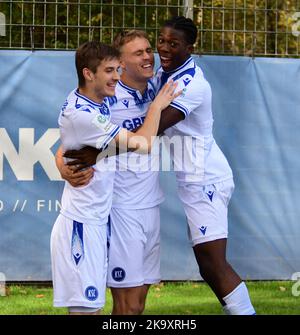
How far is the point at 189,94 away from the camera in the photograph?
6461 millimetres

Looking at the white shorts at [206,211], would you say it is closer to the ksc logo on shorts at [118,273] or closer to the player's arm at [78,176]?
A: the ksc logo on shorts at [118,273]

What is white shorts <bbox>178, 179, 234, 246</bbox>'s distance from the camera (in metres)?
6.64

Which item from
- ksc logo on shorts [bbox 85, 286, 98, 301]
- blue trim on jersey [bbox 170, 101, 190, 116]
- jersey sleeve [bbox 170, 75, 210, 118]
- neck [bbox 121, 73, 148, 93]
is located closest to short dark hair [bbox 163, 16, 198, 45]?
jersey sleeve [bbox 170, 75, 210, 118]

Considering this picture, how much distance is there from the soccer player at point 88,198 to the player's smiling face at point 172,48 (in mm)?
747

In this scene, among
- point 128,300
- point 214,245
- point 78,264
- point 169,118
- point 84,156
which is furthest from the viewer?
point 214,245

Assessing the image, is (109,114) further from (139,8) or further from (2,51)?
(139,8)

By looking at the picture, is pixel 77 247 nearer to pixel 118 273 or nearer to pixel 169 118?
pixel 118 273

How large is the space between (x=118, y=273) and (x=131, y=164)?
676 millimetres

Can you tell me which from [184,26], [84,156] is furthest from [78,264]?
[184,26]

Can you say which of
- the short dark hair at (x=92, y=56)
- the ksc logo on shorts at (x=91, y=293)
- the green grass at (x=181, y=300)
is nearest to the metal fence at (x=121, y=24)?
the green grass at (x=181, y=300)

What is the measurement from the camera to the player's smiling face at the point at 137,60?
257 inches

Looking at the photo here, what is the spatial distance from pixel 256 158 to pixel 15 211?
7.22 ft

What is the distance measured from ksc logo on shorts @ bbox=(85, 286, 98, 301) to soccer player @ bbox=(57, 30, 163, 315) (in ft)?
2.07
